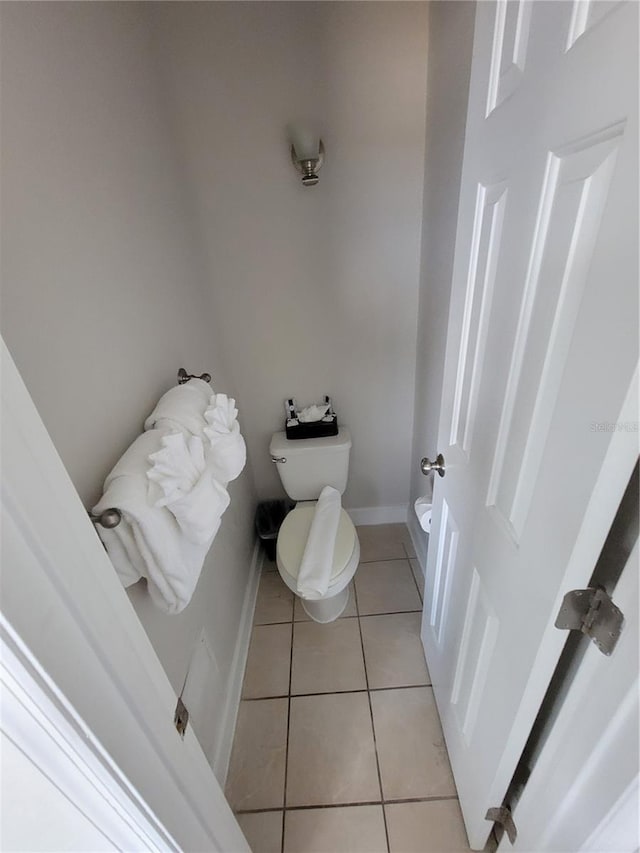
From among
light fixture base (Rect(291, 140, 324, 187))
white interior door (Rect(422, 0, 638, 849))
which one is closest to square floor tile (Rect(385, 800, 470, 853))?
white interior door (Rect(422, 0, 638, 849))

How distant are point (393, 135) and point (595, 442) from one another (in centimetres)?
142

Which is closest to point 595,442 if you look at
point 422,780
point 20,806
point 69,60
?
point 20,806

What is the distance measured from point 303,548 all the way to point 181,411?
2.84 feet

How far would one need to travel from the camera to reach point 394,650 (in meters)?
1.57

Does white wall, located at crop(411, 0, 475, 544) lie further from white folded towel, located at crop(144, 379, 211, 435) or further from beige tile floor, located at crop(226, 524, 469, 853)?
beige tile floor, located at crop(226, 524, 469, 853)

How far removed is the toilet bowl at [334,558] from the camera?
1469 mm

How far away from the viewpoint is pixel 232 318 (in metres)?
1.66

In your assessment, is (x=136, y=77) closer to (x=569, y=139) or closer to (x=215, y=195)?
(x=215, y=195)

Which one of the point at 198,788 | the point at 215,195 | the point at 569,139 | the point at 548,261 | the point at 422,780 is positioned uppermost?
the point at 215,195

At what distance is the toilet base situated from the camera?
5.41 feet

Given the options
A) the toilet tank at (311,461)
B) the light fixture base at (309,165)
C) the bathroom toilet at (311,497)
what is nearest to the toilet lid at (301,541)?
the bathroom toilet at (311,497)

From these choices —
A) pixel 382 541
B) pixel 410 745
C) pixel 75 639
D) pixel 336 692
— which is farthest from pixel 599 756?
pixel 382 541

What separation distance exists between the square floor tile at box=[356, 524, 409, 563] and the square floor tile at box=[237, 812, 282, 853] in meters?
1.02

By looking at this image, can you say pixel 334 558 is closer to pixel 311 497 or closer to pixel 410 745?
pixel 311 497
